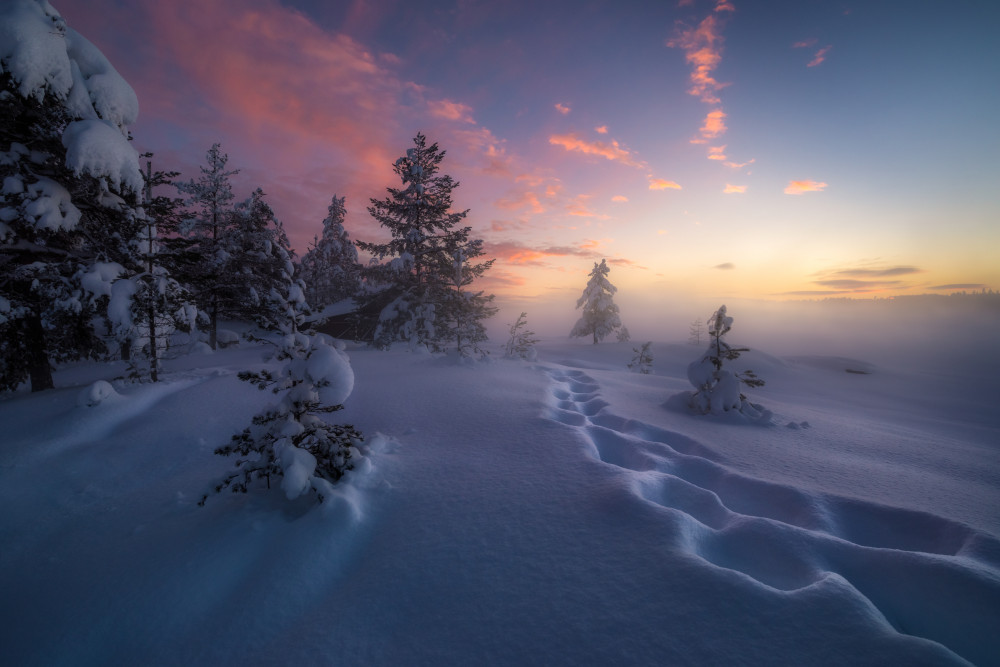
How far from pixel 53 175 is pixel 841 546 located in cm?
1603

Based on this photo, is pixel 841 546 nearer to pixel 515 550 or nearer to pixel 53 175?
pixel 515 550

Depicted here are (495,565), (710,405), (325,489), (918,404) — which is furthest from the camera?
(918,404)

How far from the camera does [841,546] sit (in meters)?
2.87

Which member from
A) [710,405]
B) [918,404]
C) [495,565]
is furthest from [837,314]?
[495,565]

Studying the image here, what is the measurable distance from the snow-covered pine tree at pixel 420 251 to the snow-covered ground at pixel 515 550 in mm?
12538

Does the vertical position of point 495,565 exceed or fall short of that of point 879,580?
it falls short

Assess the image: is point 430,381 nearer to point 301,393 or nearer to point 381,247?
point 301,393

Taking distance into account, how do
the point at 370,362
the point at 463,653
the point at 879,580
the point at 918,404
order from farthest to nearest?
the point at 918,404 < the point at 370,362 < the point at 879,580 < the point at 463,653

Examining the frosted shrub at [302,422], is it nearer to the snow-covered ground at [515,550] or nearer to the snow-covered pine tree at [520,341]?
the snow-covered ground at [515,550]

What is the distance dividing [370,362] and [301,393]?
28.0ft

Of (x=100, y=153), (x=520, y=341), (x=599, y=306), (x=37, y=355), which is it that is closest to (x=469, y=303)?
(x=520, y=341)

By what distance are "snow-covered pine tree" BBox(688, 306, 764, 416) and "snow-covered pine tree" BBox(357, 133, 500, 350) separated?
1217 centimetres

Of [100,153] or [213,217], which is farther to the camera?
[213,217]

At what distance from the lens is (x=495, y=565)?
292cm
